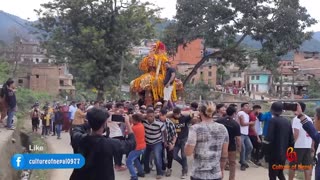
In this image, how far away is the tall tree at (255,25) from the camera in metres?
17.9

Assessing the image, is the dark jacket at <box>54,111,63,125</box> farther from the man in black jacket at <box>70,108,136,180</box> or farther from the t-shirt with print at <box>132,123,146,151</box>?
the man in black jacket at <box>70,108,136,180</box>

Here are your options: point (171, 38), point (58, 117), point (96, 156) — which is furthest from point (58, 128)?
point (96, 156)

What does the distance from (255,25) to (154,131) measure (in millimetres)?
9242

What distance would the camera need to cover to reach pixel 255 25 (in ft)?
58.1

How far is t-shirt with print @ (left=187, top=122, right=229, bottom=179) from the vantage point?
5.90 m

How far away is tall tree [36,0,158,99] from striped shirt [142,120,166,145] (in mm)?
10388

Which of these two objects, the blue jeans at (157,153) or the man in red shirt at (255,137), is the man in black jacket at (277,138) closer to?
the blue jeans at (157,153)

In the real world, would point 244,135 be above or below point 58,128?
above

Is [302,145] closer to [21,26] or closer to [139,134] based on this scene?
[139,134]

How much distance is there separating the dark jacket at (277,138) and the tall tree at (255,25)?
10008mm

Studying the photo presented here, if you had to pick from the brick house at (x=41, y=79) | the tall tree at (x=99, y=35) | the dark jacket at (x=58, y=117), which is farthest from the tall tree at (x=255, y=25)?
the brick house at (x=41, y=79)

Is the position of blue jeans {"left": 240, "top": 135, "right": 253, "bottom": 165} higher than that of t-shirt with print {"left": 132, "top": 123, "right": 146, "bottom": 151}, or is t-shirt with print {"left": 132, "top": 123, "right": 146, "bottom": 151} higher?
t-shirt with print {"left": 132, "top": 123, "right": 146, "bottom": 151}

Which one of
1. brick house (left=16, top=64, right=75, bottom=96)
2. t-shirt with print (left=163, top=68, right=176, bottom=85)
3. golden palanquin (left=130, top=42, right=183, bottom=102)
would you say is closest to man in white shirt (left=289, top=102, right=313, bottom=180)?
t-shirt with print (left=163, top=68, right=176, bottom=85)

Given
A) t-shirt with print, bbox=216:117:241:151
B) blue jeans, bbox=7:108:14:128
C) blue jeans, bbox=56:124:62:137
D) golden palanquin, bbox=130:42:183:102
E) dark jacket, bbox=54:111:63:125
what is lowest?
blue jeans, bbox=56:124:62:137
